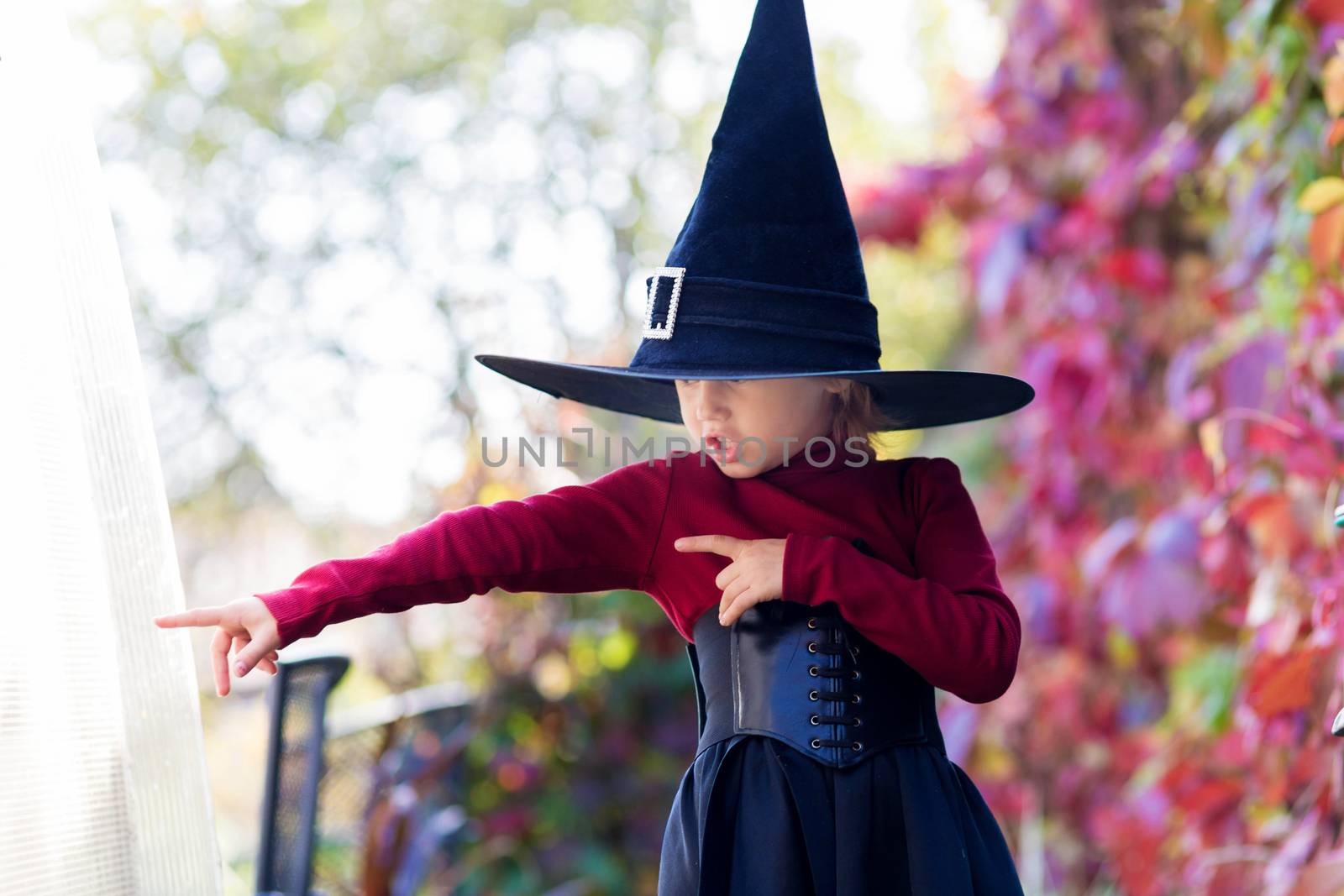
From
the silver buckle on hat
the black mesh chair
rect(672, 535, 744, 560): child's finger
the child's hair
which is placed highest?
the silver buckle on hat

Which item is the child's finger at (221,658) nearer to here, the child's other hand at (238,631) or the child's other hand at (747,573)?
the child's other hand at (238,631)

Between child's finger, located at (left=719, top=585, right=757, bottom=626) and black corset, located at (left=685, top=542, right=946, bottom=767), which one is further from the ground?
child's finger, located at (left=719, top=585, right=757, bottom=626)

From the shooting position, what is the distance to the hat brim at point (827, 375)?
1137mm

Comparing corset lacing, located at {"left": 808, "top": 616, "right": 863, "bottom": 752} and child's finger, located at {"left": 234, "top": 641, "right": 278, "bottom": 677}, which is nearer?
child's finger, located at {"left": 234, "top": 641, "right": 278, "bottom": 677}

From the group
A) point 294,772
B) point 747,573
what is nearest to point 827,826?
point 747,573

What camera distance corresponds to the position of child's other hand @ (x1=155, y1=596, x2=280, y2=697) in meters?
0.99

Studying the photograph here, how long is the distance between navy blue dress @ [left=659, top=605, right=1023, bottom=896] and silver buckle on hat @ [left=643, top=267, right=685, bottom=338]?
315 millimetres

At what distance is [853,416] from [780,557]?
24 centimetres

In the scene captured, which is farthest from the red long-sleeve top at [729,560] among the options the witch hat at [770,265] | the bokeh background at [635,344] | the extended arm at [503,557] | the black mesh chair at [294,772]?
the black mesh chair at [294,772]

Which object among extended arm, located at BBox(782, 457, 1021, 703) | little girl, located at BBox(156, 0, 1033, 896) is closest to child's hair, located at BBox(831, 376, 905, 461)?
little girl, located at BBox(156, 0, 1033, 896)

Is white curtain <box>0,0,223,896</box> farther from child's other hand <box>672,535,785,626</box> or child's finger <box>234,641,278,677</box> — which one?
child's other hand <box>672,535,785,626</box>

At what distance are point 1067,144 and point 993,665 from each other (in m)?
1.81

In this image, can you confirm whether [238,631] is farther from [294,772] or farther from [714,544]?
[294,772]

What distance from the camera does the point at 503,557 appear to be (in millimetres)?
1135
